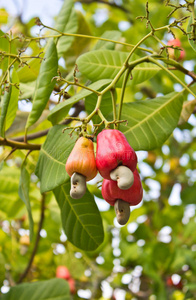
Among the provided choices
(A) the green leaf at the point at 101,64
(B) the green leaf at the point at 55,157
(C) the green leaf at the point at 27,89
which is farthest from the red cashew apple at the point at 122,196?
(C) the green leaf at the point at 27,89

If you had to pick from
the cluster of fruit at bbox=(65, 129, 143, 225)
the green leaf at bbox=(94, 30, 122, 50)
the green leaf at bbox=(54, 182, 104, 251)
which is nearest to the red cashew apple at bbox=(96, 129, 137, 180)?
the cluster of fruit at bbox=(65, 129, 143, 225)

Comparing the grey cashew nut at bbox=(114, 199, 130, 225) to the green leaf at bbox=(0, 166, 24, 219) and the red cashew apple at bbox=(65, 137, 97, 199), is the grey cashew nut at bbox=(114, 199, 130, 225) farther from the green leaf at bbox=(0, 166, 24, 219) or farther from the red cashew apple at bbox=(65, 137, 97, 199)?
the green leaf at bbox=(0, 166, 24, 219)

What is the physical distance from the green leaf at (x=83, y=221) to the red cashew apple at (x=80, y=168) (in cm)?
39

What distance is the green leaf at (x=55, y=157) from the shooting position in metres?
1.05

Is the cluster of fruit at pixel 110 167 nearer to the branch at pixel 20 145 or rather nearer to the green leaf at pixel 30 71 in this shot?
the branch at pixel 20 145

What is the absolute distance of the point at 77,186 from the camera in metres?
0.84

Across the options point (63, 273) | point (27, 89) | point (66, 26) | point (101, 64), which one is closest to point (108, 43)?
point (66, 26)

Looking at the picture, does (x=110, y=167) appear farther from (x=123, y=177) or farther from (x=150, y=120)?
(x=150, y=120)

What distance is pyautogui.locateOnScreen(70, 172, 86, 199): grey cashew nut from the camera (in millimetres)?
830

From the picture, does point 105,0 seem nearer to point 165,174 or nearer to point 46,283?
point 165,174

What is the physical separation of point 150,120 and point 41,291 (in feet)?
2.90

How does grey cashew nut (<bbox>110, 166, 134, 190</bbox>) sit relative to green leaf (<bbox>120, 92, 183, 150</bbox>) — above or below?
above

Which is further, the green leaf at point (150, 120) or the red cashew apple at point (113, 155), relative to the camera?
the green leaf at point (150, 120)

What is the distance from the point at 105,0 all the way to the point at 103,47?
2.08 meters
